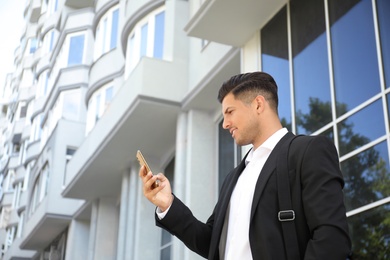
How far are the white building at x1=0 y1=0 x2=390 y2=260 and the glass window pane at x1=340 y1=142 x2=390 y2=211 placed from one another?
2 cm

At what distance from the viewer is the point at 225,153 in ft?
43.0

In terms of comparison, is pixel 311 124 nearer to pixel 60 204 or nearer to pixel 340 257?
pixel 340 257

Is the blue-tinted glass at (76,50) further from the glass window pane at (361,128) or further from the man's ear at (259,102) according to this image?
the man's ear at (259,102)

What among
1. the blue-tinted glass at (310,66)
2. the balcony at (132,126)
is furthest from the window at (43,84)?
the blue-tinted glass at (310,66)

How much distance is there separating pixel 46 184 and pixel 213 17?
52.8ft

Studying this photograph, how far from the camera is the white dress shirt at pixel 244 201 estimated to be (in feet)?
9.25

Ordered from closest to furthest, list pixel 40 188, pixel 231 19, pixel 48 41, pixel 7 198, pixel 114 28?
pixel 231 19 → pixel 114 28 → pixel 40 188 → pixel 48 41 → pixel 7 198

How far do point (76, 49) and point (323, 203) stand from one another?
2493cm

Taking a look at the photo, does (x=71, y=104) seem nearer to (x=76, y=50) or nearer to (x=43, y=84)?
(x=76, y=50)

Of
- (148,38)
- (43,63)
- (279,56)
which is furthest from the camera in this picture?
(43,63)

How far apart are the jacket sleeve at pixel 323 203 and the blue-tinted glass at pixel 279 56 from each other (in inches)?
235

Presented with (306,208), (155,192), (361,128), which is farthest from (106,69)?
(306,208)

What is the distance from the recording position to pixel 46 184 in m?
24.6

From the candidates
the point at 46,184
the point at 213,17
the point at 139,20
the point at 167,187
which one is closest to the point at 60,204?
the point at 46,184
